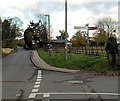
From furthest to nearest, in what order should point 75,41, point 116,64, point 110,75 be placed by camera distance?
point 75,41 → point 116,64 → point 110,75

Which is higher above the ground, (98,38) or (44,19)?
(44,19)

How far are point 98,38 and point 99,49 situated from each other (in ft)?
164

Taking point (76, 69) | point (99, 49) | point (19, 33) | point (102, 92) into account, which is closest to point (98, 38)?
point (19, 33)

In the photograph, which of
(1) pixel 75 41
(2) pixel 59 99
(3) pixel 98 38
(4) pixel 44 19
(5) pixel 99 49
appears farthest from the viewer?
(1) pixel 75 41

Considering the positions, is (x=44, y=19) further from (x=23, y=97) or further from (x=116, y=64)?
(x=23, y=97)

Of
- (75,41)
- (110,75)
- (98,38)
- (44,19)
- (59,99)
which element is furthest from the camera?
(75,41)

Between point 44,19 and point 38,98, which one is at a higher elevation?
point 44,19

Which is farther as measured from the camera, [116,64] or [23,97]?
[116,64]

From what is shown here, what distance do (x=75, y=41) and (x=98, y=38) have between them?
21594 millimetres

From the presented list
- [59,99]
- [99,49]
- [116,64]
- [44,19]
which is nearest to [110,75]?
[116,64]

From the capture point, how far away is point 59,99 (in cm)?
930

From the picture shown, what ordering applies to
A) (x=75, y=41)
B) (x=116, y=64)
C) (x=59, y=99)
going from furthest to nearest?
(x=75, y=41) → (x=116, y=64) → (x=59, y=99)

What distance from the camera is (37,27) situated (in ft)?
321

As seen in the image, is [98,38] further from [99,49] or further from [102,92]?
[102,92]
